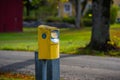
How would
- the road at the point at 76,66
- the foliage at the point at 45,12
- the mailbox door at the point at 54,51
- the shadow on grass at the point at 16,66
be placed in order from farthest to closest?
the foliage at the point at 45,12
the shadow on grass at the point at 16,66
the road at the point at 76,66
the mailbox door at the point at 54,51

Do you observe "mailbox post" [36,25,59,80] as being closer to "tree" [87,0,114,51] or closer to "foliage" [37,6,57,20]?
"tree" [87,0,114,51]

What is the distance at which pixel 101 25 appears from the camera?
17953mm

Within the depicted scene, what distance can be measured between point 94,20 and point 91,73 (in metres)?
6.02

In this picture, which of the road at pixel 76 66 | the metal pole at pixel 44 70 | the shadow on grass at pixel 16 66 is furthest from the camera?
the shadow on grass at pixel 16 66

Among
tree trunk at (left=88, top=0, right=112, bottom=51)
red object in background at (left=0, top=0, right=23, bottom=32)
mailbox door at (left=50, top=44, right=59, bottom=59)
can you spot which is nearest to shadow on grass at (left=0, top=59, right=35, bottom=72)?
tree trunk at (left=88, top=0, right=112, bottom=51)

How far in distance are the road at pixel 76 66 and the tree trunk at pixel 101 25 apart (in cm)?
148

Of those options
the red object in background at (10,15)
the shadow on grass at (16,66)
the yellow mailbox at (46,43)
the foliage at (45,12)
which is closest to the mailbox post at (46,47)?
the yellow mailbox at (46,43)

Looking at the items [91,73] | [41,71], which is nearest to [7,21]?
[91,73]

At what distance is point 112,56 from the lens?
55.5 feet

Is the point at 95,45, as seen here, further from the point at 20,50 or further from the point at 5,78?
the point at 5,78

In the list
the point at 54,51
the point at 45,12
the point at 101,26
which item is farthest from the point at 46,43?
the point at 45,12

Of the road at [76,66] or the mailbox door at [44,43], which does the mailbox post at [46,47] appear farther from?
the road at [76,66]

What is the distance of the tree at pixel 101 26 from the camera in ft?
58.7

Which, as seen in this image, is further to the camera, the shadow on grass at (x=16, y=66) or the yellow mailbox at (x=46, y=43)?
the shadow on grass at (x=16, y=66)
